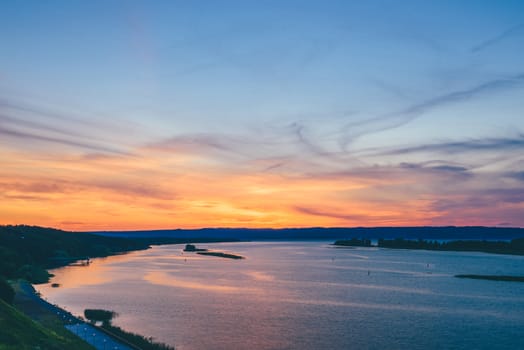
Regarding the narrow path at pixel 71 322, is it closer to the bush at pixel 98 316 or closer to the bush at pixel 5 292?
the bush at pixel 5 292

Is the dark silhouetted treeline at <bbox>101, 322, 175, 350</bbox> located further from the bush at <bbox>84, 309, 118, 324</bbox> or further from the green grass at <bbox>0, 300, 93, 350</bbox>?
the bush at <bbox>84, 309, 118, 324</bbox>

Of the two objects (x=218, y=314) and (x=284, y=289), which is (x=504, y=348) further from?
(x=284, y=289)

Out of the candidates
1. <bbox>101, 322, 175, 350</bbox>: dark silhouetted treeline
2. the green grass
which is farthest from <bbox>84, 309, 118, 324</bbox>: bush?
the green grass

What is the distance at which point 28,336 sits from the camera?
48.6m

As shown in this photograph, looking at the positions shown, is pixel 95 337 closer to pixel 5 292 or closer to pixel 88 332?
pixel 88 332

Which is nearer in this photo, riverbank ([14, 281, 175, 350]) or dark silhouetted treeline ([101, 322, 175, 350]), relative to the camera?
riverbank ([14, 281, 175, 350])

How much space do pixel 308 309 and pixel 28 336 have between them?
173 feet

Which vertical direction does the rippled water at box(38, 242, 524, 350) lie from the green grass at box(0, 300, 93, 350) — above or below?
below

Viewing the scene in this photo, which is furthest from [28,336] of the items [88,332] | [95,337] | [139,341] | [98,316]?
[98,316]

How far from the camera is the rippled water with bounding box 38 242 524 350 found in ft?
213

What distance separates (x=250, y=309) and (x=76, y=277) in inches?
3134

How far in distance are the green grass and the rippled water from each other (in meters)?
13.4

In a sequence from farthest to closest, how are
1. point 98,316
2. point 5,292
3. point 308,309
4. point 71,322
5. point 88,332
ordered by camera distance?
point 308,309 → point 98,316 → point 5,292 → point 71,322 → point 88,332

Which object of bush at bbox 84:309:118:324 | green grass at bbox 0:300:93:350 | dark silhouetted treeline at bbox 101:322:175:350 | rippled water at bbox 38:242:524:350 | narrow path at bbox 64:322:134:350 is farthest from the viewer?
bush at bbox 84:309:118:324
